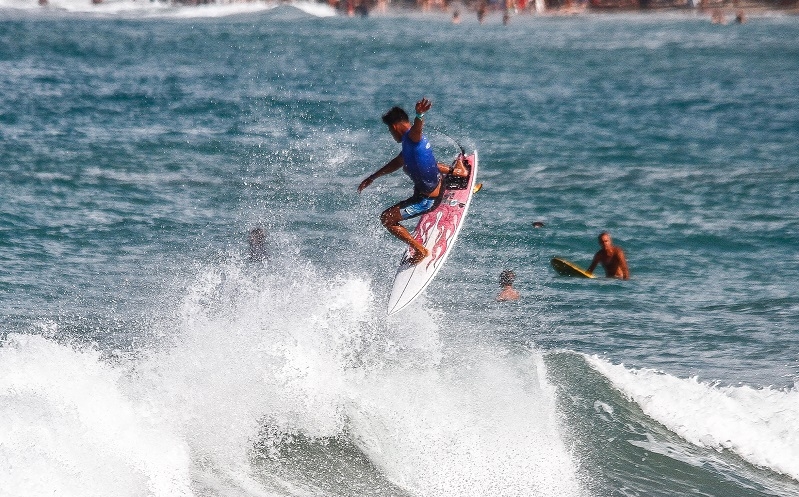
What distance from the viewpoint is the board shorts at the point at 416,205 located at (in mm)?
11656

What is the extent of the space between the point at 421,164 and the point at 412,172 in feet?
0.61

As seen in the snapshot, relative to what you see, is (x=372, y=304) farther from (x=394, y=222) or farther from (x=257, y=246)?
(x=257, y=246)

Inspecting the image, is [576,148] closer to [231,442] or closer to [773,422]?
[773,422]

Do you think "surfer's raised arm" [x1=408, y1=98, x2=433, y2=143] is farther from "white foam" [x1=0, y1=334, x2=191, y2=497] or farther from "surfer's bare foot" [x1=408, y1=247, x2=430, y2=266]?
"white foam" [x1=0, y1=334, x2=191, y2=497]

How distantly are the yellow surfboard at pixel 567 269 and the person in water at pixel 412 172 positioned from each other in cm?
502

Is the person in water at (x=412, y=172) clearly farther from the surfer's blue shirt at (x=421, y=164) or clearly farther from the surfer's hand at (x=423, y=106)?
the surfer's hand at (x=423, y=106)

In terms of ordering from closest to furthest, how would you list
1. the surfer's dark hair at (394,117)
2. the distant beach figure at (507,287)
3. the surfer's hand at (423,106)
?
the surfer's hand at (423,106) → the surfer's dark hair at (394,117) → the distant beach figure at (507,287)

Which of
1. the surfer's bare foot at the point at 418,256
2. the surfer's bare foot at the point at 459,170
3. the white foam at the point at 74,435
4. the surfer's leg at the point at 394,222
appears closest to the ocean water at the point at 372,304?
the white foam at the point at 74,435

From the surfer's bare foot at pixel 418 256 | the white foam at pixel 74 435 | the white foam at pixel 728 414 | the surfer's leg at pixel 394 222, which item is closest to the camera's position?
the white foam at pixel 74 435

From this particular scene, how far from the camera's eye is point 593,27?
215 ft

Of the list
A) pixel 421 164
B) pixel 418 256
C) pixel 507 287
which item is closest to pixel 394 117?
pixel 421 164

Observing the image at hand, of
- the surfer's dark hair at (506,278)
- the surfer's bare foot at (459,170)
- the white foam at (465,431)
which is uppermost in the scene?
the surfer's bare foot at (459,170)

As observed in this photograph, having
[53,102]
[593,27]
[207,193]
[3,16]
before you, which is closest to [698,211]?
[207,193]

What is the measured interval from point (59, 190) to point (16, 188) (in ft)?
2.71
